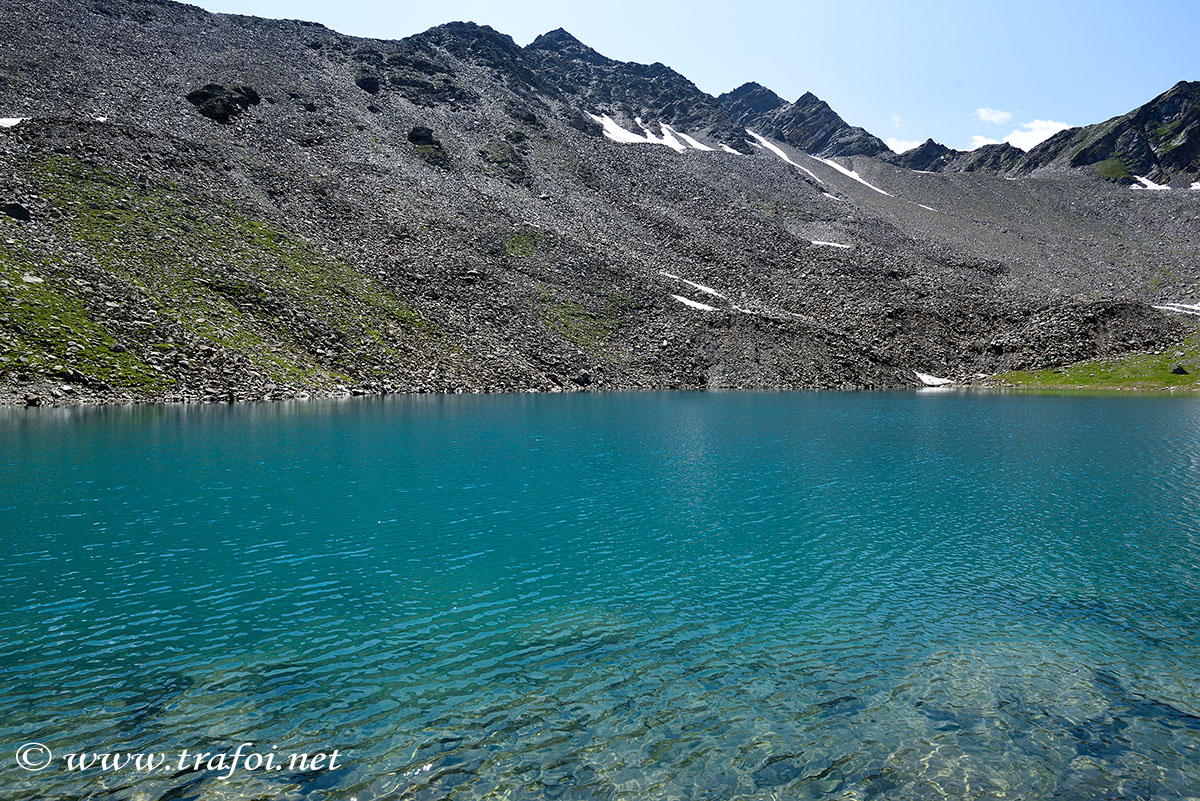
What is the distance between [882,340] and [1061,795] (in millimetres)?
125877

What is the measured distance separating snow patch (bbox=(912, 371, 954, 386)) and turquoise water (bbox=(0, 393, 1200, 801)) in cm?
8356

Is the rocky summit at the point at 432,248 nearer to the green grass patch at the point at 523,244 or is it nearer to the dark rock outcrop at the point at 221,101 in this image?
the green grass patch at the point at 523,244

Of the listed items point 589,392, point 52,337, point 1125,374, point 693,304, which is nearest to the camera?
point 52,337

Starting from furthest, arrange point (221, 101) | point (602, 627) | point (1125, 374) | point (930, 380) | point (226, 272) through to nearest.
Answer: point (221, 101) → point (930, 380) → point (1125, 374) → point (226, 272) → point (602, 627)

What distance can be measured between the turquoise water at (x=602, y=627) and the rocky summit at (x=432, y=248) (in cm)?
4574

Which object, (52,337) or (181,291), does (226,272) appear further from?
(52,337)

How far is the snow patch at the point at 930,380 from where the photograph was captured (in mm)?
121625

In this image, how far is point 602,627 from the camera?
728 inches

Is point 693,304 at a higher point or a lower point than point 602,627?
higher

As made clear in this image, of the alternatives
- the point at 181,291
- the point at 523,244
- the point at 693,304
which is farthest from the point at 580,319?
the point at 181,291

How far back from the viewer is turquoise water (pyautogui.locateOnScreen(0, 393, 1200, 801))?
39.6 feet

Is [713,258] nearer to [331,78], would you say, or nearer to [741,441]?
[741,441]

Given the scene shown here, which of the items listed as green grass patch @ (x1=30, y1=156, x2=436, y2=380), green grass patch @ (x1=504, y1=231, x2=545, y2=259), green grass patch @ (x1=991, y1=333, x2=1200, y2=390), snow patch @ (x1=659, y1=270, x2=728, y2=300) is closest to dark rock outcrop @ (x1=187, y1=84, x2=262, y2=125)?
green grass patch @ (x1=30, y1=156, x2=436, y2=380)

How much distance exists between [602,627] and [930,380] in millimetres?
120648
